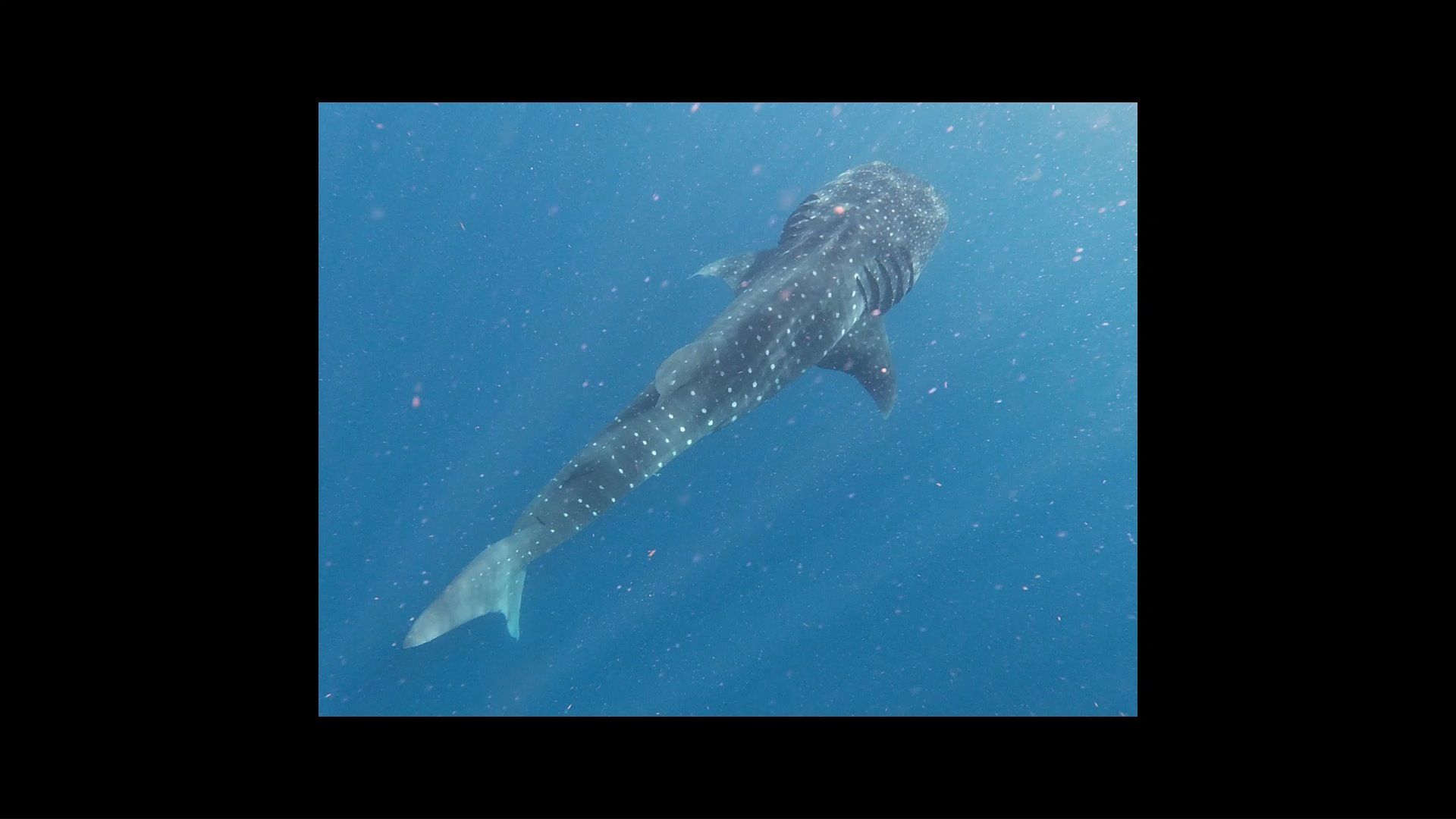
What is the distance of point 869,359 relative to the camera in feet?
28.8

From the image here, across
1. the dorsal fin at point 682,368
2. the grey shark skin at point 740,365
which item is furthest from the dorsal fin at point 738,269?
the dorsal fin at point 682,368

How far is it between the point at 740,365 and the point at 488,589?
3420mm

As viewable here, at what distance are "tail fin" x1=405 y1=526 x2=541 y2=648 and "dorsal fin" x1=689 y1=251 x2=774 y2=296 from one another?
385cm

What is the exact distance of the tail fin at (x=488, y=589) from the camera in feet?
21.9

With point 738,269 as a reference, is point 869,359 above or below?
below

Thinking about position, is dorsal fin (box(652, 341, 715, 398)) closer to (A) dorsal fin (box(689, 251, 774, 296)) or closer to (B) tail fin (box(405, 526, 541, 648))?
(A) dorsal fin (box(689, 251, 774, 296))

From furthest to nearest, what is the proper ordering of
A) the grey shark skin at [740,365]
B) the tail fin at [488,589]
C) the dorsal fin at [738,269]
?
the dorsal fin at [738,269] → the grey shark skin at [740,365] → the tail fin at [488,589]

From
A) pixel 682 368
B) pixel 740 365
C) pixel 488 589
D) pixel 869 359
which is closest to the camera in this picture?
pixel 488 589

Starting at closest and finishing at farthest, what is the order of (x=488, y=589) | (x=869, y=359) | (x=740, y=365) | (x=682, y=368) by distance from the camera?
1. (x=488, y=589)
2. (x=682, y=368)
3. (x=740, y=365)
4. (x=869, y=359)

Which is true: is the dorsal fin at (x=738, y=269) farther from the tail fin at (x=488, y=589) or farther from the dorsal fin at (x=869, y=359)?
the tail fin at (x=488, y=589)

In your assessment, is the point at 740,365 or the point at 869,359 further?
the point at 869,359

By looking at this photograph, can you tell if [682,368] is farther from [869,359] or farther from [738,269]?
[869,359]

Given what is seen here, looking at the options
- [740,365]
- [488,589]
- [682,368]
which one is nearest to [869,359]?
[740,365]
